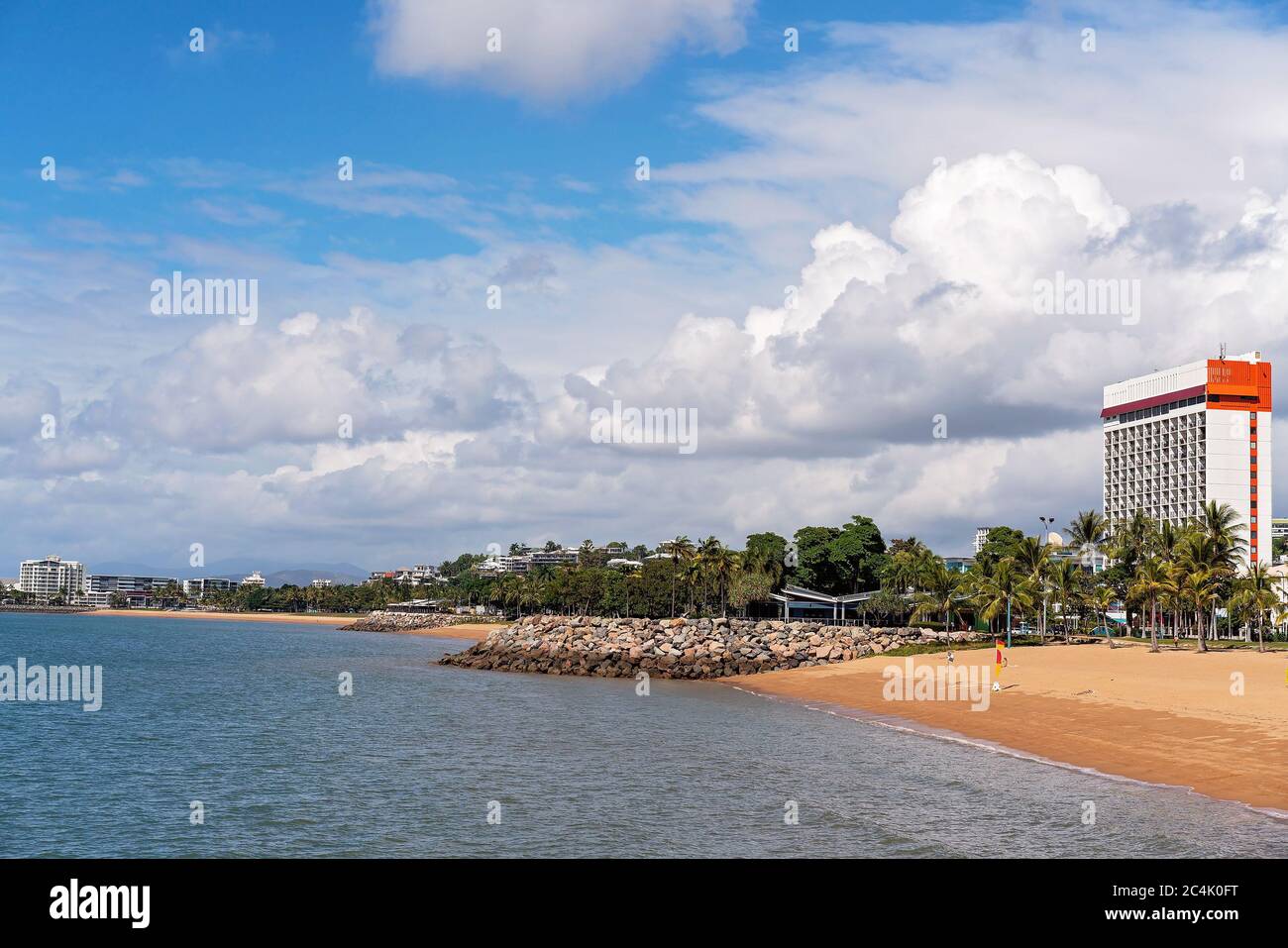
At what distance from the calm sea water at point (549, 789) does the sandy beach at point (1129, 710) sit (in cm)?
229

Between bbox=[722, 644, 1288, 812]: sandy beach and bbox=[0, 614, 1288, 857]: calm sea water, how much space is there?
2292mm

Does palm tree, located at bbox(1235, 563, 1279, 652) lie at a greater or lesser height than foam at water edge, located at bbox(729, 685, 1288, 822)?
greater

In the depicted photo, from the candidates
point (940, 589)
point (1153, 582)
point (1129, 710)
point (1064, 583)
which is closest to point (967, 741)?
point (1129, 710)

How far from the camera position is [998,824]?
24.8 meters

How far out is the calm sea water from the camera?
78.0 feet

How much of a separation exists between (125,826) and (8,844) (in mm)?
2638

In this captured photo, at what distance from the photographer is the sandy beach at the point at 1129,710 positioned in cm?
3030

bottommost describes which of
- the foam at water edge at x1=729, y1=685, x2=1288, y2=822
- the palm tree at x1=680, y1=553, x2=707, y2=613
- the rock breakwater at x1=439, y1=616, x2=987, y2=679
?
the rock breakwater at x1=439, y1=616, x2=987, y2=679

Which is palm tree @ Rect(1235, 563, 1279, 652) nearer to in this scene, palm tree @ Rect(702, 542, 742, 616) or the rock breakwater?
the rock breakwater

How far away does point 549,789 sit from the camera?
3048 centimetres

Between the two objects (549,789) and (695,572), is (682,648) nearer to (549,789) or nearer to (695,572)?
(695,572)
